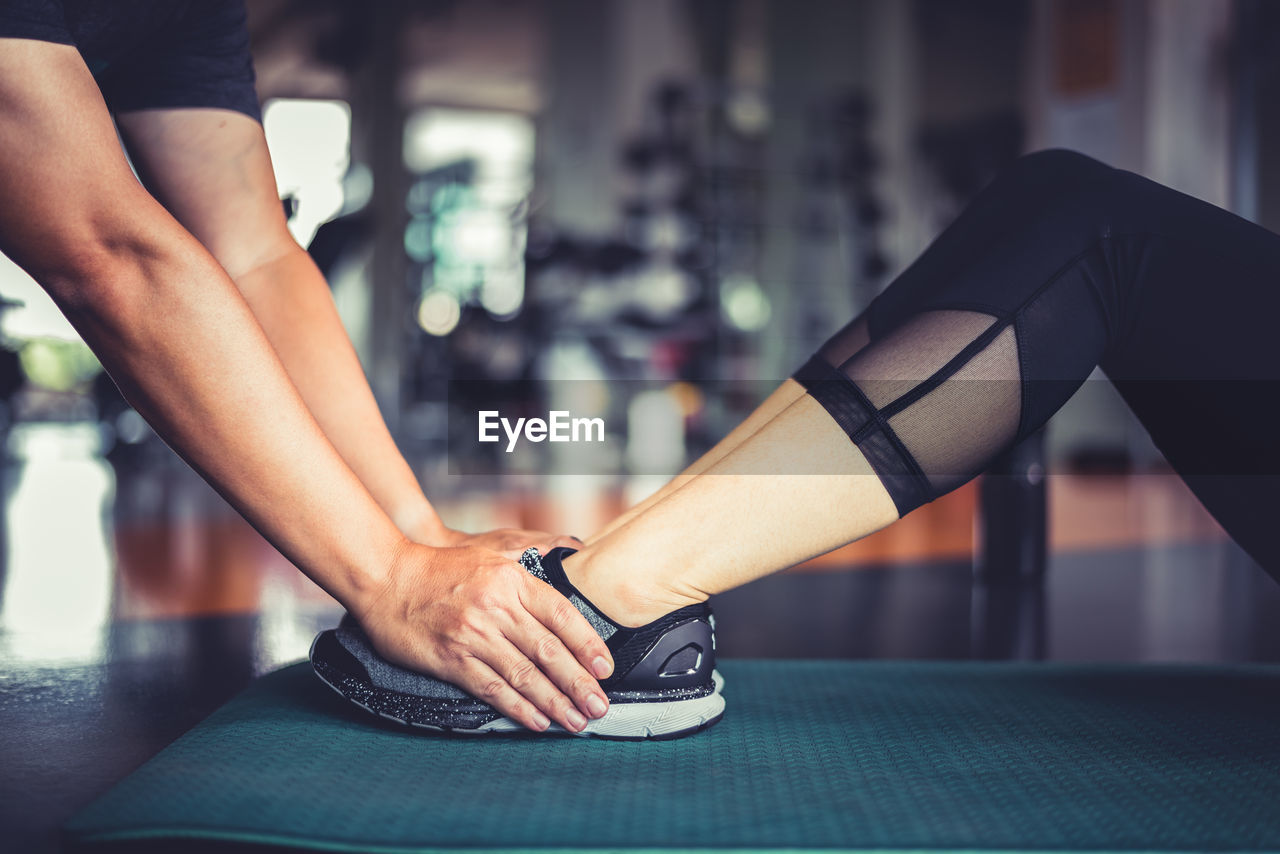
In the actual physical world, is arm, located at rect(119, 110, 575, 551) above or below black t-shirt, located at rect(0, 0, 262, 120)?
below

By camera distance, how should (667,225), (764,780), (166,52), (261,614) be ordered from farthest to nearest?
(667,225) < (261,614) < (166,52) < (764,780)

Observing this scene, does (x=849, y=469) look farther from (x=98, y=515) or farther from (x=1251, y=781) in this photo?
(x=98, y=515)

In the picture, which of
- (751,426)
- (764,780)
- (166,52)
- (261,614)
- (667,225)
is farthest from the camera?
(667,225)

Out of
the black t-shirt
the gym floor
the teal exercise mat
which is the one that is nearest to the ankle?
the teal exercise mat

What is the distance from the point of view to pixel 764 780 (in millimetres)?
664

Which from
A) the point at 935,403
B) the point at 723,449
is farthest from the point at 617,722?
the point at 935,403

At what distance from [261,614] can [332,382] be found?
0.64m

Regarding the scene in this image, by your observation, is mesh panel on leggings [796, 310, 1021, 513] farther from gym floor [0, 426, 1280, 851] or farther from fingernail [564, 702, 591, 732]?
gym floor [0, 426, 1280, 851]

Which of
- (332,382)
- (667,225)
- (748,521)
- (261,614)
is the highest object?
(667,225)

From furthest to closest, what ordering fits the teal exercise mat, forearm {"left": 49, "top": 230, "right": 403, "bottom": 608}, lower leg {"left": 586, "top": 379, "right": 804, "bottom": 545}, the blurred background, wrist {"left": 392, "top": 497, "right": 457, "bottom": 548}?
the blurred background < wrist {"left": 392, "top": 497, "right": 457, "bottom": 548} < lower leg {"left": 586, "top": 379, "right": 804, "bottom": 545} < forearm {"left": 49, "top": 230, "right": 403, "bottom": 608} < the teal exercise mat

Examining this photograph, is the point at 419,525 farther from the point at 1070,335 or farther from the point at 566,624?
the point at 1070,335

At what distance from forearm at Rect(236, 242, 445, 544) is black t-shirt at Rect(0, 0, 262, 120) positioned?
164mm

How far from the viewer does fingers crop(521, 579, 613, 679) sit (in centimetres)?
72

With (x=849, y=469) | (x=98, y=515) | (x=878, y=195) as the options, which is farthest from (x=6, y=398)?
(x=878, y=195)
